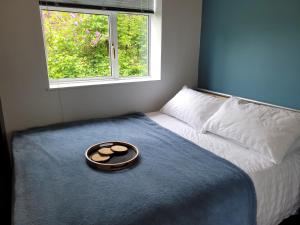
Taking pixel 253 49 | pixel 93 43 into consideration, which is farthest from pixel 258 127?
pixel 93 43

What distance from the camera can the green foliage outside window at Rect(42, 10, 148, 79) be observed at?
2.24m

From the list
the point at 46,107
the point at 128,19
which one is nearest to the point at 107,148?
the point at 46,107

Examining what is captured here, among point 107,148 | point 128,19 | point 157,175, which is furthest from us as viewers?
point 128,19

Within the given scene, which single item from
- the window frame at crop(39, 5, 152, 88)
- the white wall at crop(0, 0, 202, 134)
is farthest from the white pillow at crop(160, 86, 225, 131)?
the window frame at crop(39, 5, 152, 88)

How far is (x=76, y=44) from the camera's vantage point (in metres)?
2.35

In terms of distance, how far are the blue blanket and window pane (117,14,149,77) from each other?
1.16m

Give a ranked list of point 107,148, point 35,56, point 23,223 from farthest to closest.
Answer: point 35,56 → point 107,148 → point 23,223

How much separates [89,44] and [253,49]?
5.31ft

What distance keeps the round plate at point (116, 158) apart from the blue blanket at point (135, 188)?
39 mm

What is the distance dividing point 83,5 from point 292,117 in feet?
6.59

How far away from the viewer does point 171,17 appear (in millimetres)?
2557

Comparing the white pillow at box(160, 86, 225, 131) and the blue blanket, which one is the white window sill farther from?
the blue blanket

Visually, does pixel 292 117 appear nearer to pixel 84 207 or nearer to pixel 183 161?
pixel 183 161

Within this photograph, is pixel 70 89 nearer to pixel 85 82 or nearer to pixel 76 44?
pixel 85 82
